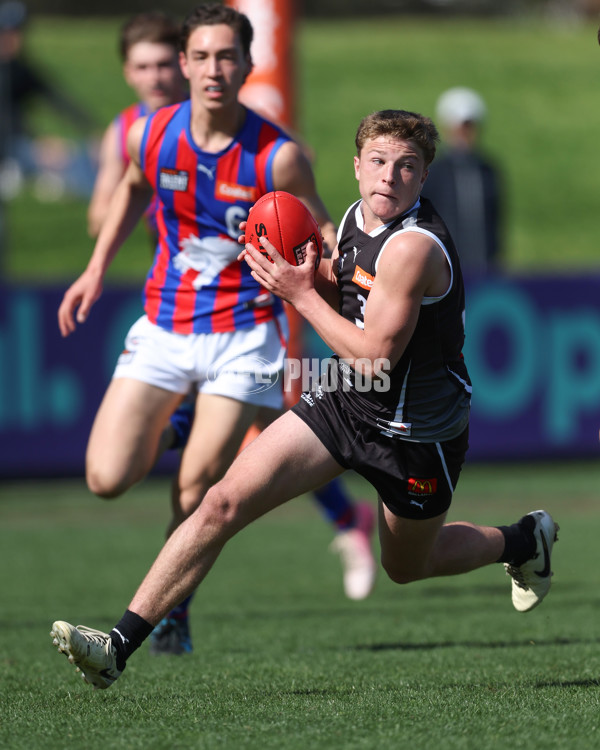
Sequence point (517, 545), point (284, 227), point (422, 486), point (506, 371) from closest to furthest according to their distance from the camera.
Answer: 1. point (284, 227)
2. point (422, 486)
3. point (517, 545)
4. point (506, 371)

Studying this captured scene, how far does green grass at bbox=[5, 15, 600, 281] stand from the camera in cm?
2642

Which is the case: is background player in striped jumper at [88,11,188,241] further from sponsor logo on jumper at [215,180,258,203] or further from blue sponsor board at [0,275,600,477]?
blue sponsor board at [0,275,600,477]

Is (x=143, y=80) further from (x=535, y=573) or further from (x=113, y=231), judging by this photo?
(x=535, y=573)

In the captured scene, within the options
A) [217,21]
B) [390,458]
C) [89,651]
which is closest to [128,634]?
[89,651]

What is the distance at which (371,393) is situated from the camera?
14.8ft

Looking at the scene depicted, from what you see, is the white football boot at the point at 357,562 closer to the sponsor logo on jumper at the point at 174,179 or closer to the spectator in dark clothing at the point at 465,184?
the sponsor logo on jumper at the point at 174,179

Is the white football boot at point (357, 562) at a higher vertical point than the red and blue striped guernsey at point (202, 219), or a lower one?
lower

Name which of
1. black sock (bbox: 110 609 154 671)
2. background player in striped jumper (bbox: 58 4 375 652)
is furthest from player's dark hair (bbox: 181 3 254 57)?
black sock (bbox: 110 609 154 671)

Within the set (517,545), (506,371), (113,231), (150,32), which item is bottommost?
(506,371)

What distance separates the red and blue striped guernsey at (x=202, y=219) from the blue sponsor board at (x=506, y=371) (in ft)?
17.2

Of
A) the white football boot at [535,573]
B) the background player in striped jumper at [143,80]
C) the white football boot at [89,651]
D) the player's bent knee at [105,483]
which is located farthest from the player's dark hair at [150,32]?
the white football boot at [89,651]

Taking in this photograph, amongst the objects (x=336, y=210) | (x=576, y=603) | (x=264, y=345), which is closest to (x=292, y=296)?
(x=264, y=345)

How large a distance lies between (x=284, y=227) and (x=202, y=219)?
125 cm

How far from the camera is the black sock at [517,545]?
5051mm
